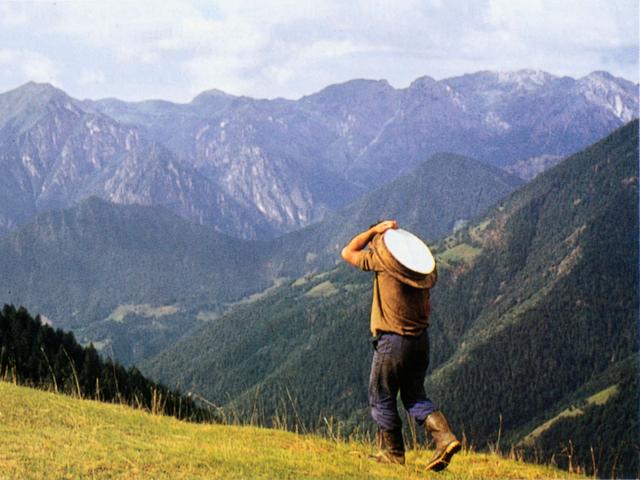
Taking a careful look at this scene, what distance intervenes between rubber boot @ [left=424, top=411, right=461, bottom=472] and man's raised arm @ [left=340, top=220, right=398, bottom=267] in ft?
12.1

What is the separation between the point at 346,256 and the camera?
53.3 feet

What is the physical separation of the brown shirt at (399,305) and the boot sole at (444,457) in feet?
7.81

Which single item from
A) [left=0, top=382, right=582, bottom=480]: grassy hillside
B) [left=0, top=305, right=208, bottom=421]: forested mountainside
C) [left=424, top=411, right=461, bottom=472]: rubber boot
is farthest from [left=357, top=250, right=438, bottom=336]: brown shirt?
[left=0, top=305, right=208, bottom=421]: forested mountainside

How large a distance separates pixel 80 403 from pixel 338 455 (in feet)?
27.5

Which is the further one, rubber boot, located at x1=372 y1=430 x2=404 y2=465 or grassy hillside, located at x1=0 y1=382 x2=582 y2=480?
rubber boot, located at x1=372 y1=430 x2=404 y2=465

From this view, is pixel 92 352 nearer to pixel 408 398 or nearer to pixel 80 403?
pixel 80 403

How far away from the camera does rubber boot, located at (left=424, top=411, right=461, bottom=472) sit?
1496 centimetres

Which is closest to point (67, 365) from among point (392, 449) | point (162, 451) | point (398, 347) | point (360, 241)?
point (162, 451)

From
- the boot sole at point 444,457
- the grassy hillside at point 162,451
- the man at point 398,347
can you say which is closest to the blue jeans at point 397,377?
the man at point 398,347

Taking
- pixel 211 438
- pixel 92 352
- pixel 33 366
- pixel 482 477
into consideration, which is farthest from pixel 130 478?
pixel 92 352

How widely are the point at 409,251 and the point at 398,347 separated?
78.6 inches

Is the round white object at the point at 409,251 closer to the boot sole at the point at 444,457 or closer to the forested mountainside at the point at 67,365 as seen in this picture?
the boot sole at the point at 444,457

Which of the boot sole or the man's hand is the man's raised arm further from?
the boot sole

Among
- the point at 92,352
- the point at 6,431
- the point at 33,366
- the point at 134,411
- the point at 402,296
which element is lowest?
the point at 92,352
